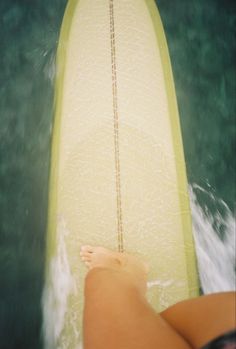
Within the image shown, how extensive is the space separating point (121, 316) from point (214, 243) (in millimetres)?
236

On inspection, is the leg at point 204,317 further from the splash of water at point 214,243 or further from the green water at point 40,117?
the green water at point 40,117

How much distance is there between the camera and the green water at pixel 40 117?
1.90ft

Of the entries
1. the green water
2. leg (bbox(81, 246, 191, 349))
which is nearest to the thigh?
leg (bbox(81, 246, 191, 349))

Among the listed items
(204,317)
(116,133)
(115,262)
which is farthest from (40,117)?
(204,317)

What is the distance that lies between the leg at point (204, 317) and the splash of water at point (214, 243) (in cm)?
10

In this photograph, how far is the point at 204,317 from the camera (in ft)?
1.46

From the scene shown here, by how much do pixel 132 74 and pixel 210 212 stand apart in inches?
12.1

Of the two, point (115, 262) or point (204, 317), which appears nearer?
point (204, 317)

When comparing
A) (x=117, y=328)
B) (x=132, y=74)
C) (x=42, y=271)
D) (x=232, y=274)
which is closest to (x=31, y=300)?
(x=42, y=271)

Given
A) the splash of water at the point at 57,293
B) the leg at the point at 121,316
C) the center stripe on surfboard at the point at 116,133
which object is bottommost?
the splash of water at the point at 57,293

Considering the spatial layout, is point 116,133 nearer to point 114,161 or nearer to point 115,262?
point 114,161

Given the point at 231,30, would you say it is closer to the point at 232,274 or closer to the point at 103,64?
the point at 103,64

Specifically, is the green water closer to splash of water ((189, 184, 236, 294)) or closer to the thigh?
splash of water ((189, 184, 236, 294))

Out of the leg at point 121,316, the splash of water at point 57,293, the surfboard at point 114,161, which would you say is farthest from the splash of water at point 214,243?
the splash of water at point 57,293
